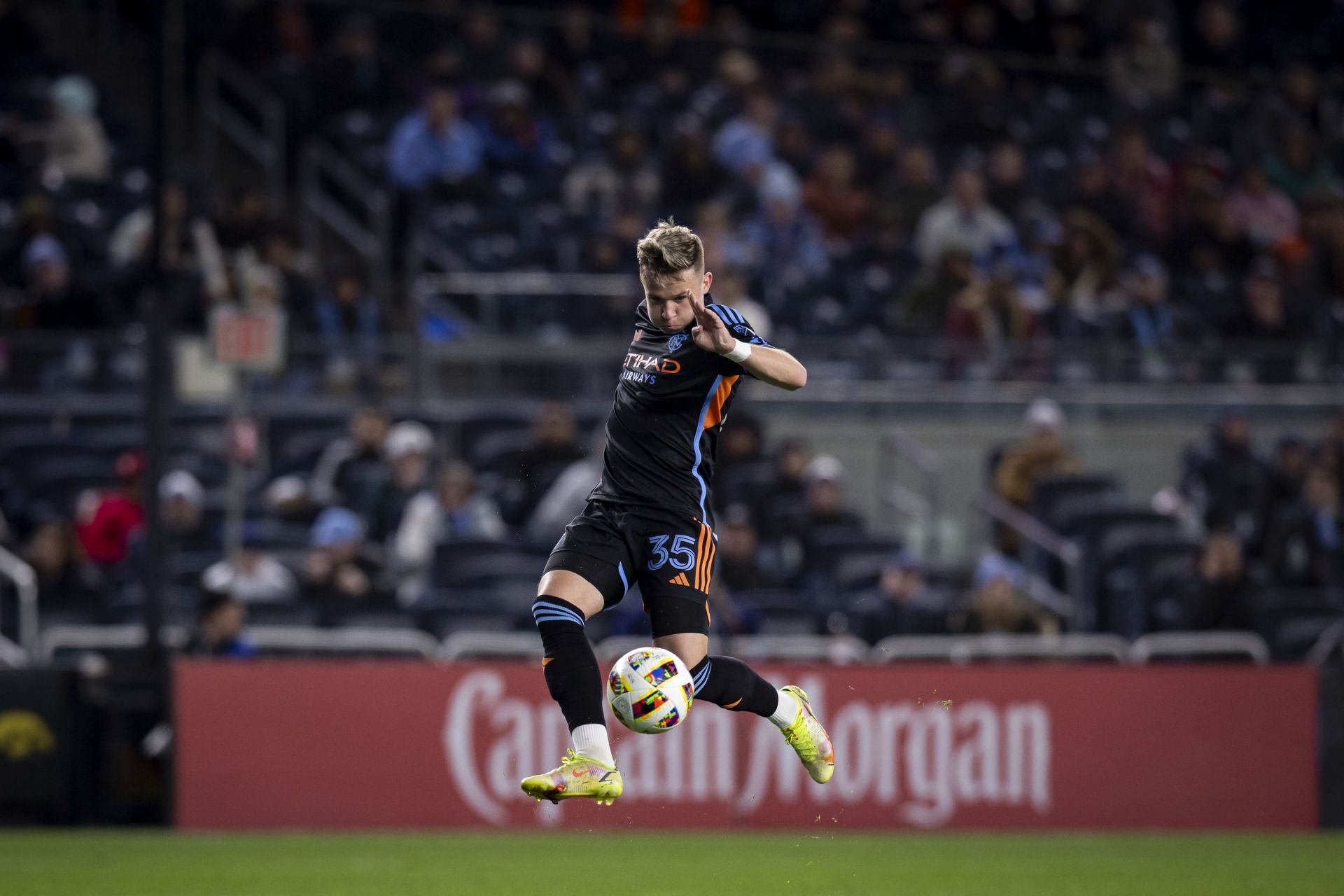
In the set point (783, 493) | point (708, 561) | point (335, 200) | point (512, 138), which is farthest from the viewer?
point (512, 138)

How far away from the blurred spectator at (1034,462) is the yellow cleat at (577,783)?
30.6 feet

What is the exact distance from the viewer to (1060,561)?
16203 millimetres

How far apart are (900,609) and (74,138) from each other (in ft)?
28.6

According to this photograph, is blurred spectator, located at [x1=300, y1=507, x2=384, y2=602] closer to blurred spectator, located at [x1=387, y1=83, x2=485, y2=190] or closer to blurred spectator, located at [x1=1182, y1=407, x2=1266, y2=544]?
blurred spectator, located at [x1=387, y1=83, x2=485, y2=190]

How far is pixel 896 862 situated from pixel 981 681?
9.02 feet

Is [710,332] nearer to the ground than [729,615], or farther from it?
farther from it

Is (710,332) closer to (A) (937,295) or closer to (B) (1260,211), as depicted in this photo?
(A) (937,295)

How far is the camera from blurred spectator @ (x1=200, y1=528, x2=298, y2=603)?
14758mm

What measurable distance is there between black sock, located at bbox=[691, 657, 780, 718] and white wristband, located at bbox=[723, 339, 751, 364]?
1385mm

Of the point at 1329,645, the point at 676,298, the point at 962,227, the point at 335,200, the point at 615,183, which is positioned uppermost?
the point at 615,183

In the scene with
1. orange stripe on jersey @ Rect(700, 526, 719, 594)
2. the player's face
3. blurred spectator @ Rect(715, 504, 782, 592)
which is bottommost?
blurred spectator @ Rect(715, 504, 782, 592)

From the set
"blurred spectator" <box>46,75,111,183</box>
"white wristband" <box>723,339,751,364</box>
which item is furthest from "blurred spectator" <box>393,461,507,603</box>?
"white wristband" <box>723,339,751,364</box>

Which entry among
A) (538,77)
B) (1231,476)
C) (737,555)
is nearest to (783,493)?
(737,555)

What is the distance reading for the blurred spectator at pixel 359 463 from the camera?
15.5m
